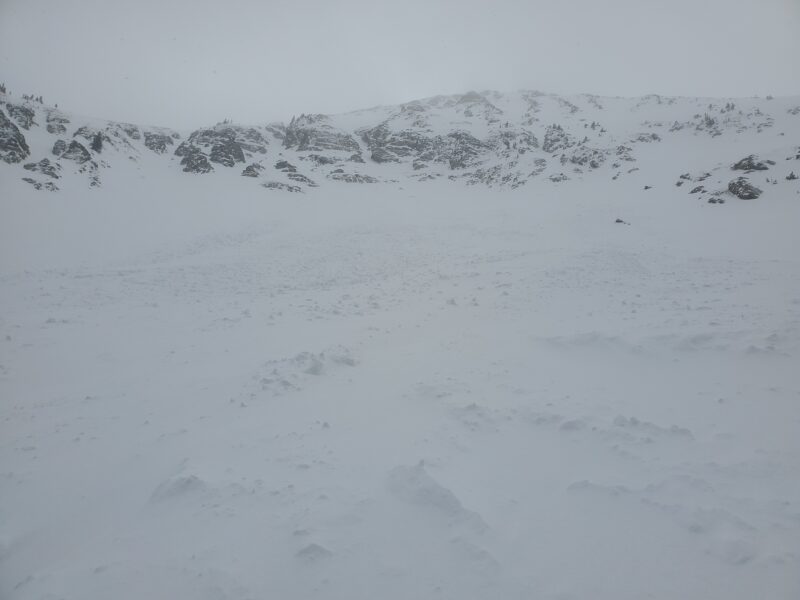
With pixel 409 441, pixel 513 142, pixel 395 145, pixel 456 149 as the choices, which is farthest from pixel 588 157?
pixel 409 441

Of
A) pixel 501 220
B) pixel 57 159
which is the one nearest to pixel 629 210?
pixel 501 220

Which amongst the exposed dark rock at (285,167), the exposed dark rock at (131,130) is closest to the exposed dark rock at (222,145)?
the exposed dark rock at (285,167)

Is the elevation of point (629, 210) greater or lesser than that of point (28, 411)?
greater

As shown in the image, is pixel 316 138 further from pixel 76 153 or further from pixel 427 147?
pixel 76 153

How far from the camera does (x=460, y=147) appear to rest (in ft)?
182

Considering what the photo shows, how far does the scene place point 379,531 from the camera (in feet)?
14.6

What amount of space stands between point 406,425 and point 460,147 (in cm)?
5511

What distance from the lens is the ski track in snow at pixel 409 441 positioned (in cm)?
398

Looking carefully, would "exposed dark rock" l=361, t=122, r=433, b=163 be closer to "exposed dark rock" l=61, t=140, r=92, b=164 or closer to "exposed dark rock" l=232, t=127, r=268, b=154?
"exposed dark rock" l=232, t=127, r=268, b=154

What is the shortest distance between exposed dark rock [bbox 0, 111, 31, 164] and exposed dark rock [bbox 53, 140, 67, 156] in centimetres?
189

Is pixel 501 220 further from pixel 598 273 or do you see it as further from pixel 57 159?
pixel 57 159

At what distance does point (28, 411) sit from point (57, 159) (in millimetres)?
31187

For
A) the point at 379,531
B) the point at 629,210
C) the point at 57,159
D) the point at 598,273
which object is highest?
the point at 57,159

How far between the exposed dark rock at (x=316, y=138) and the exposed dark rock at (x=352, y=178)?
11026mm
